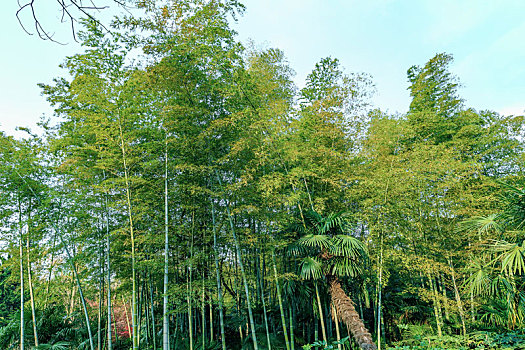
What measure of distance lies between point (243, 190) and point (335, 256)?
182 cm

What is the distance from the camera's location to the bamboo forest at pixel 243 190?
11.7 ft

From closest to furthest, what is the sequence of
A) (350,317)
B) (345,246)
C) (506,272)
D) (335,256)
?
(506,272)
(350,317)
(345,246)
(335,256)

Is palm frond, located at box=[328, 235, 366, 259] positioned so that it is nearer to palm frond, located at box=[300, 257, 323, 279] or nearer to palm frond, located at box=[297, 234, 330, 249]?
palm frond, located at box=[297, 234, 330, 249]

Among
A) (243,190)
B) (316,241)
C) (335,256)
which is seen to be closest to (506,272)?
(335,256)

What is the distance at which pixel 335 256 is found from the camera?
13.4 feet

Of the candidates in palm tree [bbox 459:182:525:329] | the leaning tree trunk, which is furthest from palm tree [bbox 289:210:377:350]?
palm tree [bbox 459:182:525:329]

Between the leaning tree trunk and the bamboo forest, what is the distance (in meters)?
0.02

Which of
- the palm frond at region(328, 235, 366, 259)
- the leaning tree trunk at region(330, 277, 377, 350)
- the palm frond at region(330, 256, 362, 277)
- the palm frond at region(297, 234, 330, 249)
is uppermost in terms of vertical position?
the palm frond at region(297, 234, 330, 249)

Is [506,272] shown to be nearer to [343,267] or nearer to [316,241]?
[343,267]

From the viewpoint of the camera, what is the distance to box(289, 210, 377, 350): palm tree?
12.5ft

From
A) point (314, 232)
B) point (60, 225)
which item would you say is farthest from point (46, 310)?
point (314, 232)

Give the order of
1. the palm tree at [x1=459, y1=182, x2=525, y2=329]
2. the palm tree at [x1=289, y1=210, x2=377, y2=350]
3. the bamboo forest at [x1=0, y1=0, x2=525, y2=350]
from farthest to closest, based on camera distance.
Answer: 1. the palm tree at [x1=289, y1=210, x2=377, y2=350]
2. the bamboo forest at [x1=0, y1=0, x2=525, y2=350]
3. the palm tree at [x1=459, y1=182, x2=525, y2=329]

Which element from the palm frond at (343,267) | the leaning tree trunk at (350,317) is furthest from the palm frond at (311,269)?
the leaning tree trunk at (350,317)

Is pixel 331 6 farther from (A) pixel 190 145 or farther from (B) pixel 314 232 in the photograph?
(B) pixel 314 232
